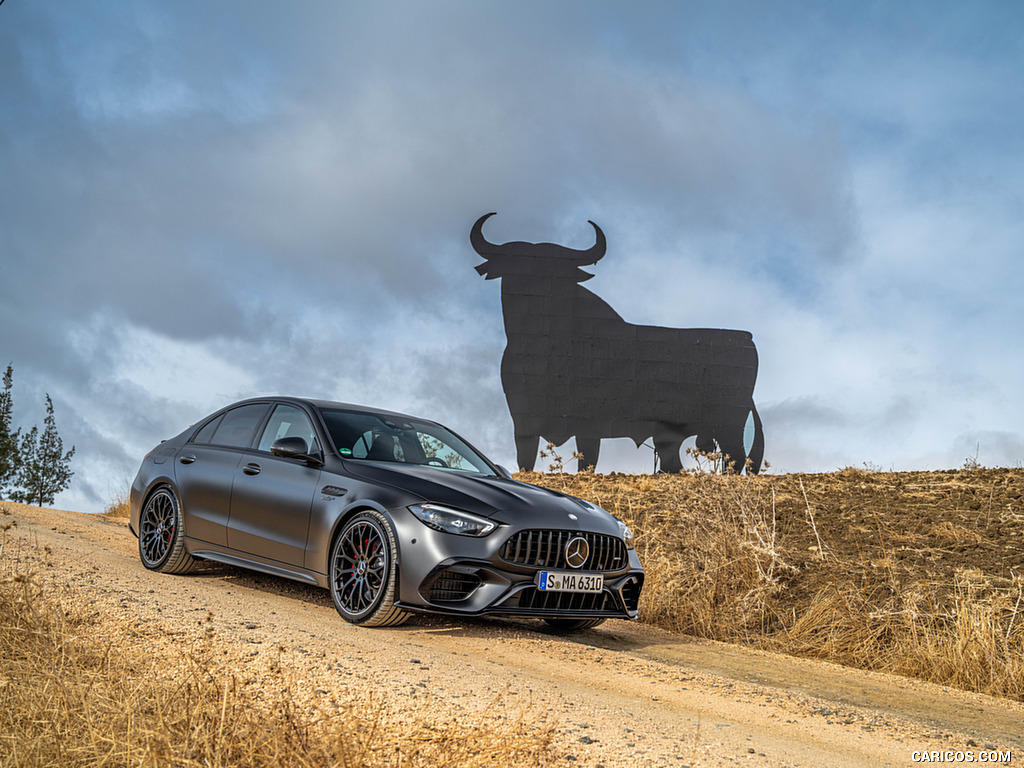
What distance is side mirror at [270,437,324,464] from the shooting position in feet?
22.9

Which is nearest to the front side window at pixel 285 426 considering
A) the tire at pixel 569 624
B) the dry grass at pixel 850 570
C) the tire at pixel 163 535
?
the tire at pixel 163 535

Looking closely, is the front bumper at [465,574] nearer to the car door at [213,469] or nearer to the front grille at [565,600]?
the front grille at [565,600]

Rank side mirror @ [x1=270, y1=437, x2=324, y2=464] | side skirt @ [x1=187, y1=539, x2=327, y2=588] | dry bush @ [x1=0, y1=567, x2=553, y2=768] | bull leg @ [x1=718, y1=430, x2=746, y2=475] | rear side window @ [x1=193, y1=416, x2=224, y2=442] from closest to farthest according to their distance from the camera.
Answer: dry bush @ [x1=0, y1=567, x2=553, y2=768] < side skirt @ [x1=187, y1=539, x2=327, y2=588] < side mirror @ [x1=270, y1=437, x2=324, y2=464] < rear side window @ [x1=193, y1=416, x2=224, y2=442] < bull leg @ [x1=718, y1=430, x2=746, y2=475]

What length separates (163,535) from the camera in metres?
8.42

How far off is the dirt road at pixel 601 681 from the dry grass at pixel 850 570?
62 cm

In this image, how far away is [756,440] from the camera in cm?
1989

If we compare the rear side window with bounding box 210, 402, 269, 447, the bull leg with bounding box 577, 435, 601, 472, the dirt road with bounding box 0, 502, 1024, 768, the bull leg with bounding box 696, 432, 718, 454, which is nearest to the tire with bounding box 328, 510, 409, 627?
the dirt road with bounding box 0, 502, 1024, 768

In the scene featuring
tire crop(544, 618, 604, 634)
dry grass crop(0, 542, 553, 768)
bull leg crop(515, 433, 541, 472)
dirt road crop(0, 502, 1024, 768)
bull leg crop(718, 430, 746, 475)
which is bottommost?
dry grass crop(0, 542, 553, 768)

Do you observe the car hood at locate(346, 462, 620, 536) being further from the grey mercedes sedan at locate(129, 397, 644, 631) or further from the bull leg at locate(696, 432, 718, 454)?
the bull leg at locate(696, 432, 718, 454)

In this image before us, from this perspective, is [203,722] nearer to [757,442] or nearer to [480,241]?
[480,241]

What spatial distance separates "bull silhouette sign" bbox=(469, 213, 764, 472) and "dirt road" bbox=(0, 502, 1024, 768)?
1042 centimetres

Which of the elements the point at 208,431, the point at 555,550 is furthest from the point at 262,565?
the point at 555,550

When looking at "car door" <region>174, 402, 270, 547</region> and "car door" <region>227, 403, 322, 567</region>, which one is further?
"car door" <region>174, 402, 270, 547</region>

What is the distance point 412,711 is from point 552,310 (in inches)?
588
